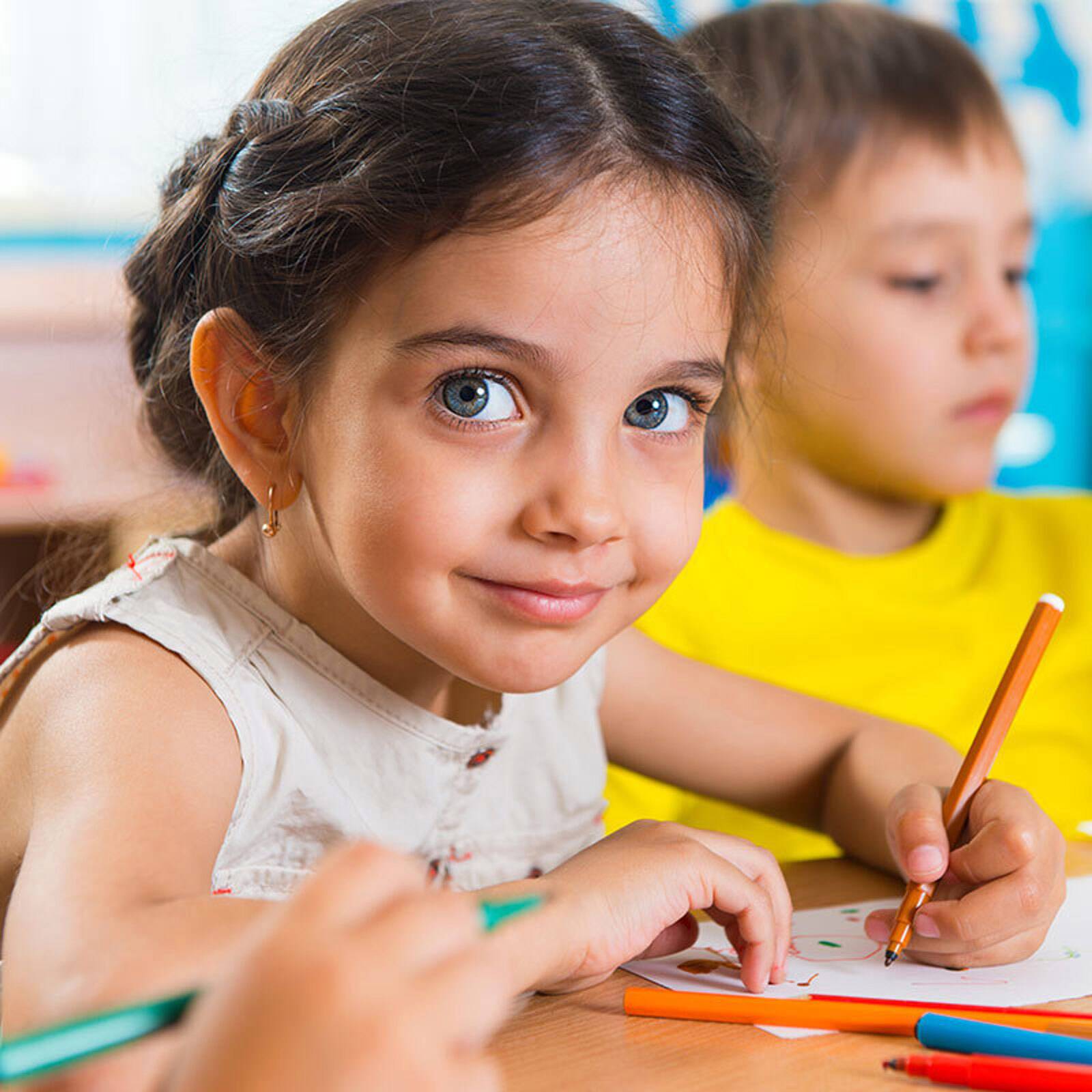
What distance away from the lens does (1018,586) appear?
1.29 metres

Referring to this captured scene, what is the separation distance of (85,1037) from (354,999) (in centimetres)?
6

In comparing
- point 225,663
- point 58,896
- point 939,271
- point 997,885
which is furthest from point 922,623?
point 58,896

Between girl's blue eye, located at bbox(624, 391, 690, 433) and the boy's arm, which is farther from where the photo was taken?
the boy's arm

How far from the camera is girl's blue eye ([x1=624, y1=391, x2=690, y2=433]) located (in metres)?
0.69

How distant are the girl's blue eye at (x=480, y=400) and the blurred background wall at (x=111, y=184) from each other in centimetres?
160

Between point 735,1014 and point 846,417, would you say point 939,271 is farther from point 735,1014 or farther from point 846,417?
point 735,1014

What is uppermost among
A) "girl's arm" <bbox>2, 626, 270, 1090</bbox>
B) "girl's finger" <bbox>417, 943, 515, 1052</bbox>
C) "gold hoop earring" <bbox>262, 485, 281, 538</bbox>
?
"gold hoop earring" <bbox>262, 485, 281, 538</bbox>

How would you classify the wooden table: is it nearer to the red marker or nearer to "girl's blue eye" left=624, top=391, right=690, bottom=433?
the red marker

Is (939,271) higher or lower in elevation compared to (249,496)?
higher

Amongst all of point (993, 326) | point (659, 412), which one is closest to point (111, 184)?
point (993, 326)

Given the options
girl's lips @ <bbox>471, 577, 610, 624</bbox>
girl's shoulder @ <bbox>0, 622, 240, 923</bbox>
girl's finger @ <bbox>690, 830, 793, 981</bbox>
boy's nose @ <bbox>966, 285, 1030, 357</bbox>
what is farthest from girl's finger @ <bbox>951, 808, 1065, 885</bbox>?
boy's nose @ <bbox>966, 285, 1030, 357</bbox>

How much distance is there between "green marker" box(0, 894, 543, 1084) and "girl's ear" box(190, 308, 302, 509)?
1.36ft

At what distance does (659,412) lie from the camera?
2.30ft

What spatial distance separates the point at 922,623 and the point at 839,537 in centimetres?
13
